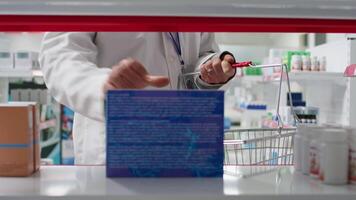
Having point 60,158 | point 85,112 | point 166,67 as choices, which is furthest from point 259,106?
point 85,112

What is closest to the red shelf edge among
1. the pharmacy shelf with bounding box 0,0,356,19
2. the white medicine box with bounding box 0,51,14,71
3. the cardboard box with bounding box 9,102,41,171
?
the pharmacy shelf with bounding box 0,0,356,19

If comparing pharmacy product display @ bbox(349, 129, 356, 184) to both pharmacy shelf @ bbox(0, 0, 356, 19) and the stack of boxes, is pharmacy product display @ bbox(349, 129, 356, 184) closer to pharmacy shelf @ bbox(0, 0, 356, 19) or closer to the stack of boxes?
pharmacy shelf @ bbox(0, 0, 356, 19)

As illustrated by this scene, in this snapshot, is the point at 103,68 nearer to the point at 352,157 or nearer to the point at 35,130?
the point at 35,130

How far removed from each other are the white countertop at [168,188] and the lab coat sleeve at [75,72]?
0.19m

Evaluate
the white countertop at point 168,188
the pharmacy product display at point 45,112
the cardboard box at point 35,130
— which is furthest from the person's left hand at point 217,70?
the pharmacy product display at point 45,112

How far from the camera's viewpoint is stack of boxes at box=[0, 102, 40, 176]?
866 mm

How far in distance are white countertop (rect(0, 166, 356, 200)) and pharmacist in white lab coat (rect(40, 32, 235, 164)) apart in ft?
0.66

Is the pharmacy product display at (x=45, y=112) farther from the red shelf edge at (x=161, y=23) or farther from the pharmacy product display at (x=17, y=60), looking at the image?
the red shelf edge at (x=161, y=23)

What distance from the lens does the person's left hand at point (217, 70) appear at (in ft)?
3.47

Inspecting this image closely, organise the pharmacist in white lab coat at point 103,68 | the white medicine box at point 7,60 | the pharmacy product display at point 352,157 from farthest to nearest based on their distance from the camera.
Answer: the white medicine box at point 7,60, the pharmacist in white lab coat at point 103,68, the pharmacy product display at point 352,157

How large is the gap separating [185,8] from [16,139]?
18.0 inches

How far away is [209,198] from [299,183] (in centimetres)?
22

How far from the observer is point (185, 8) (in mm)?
750

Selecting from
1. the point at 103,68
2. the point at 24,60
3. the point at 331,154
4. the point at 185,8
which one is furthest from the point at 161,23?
the point at 24,60
